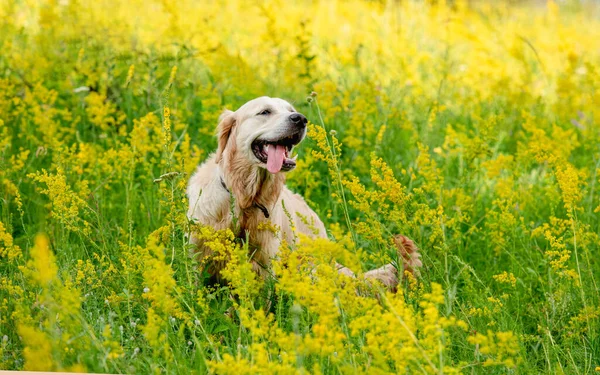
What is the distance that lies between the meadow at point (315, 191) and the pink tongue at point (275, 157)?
42 cm

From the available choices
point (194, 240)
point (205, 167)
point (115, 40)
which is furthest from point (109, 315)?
point (115, 40)

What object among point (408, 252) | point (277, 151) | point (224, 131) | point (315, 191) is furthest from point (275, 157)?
point (315, 191)

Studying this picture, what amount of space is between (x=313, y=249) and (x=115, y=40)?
165 inches

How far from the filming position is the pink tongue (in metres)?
3.71

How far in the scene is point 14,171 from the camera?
4.07 m

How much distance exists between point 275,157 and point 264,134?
12 centimetres

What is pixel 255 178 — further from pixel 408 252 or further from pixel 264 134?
pixel 408 252

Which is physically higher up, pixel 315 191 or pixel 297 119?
pixel 297 119

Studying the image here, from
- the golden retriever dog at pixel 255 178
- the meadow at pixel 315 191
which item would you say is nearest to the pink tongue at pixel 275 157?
the golden retriever dog at pixel 255 178

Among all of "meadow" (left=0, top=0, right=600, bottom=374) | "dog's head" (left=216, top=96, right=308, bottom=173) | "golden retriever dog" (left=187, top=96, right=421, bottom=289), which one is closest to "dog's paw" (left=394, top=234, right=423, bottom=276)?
"meadow" (left=0, top=0, right=600, bottom=374)

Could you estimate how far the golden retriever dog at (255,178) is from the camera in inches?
148

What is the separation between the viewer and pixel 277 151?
381 centimetres

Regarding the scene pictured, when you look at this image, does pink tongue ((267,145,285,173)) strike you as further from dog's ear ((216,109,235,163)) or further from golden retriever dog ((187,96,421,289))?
dog's ear ((216,109,235,163))

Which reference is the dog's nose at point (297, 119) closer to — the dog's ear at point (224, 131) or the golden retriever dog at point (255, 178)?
the golden retriever dog at point (255, 178)
